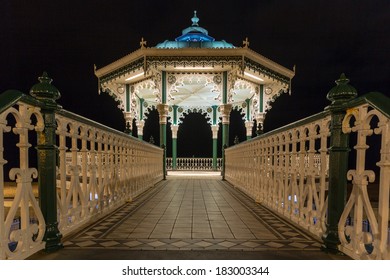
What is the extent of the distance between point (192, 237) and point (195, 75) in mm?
9389

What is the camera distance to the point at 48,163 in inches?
116

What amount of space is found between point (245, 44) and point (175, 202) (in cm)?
726

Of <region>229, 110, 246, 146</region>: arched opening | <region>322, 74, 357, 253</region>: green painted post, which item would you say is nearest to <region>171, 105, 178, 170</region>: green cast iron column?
<region>229, 110, 246, 146</region>: arched opening

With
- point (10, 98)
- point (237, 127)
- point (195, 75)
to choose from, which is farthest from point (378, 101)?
point (237, 127)

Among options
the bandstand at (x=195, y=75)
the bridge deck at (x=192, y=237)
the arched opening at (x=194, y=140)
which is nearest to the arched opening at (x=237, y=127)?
the arched opening at (x=194, y=140)

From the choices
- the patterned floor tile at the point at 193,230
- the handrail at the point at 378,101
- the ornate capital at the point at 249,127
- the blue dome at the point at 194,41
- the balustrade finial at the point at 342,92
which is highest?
the blue dome at the point at 194,41

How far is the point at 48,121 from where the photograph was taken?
9.59ft

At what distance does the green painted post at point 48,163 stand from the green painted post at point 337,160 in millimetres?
2764

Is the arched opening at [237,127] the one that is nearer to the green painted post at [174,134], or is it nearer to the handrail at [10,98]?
the green painted post at [174,134]

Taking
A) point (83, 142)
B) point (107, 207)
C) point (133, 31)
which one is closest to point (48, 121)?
point (83, 142)

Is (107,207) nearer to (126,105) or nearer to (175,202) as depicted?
(175,202)

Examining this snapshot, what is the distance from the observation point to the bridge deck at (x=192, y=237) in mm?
2795

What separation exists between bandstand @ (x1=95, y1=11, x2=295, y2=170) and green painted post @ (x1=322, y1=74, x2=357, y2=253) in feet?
20.9

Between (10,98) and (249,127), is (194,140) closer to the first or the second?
(249,127)
